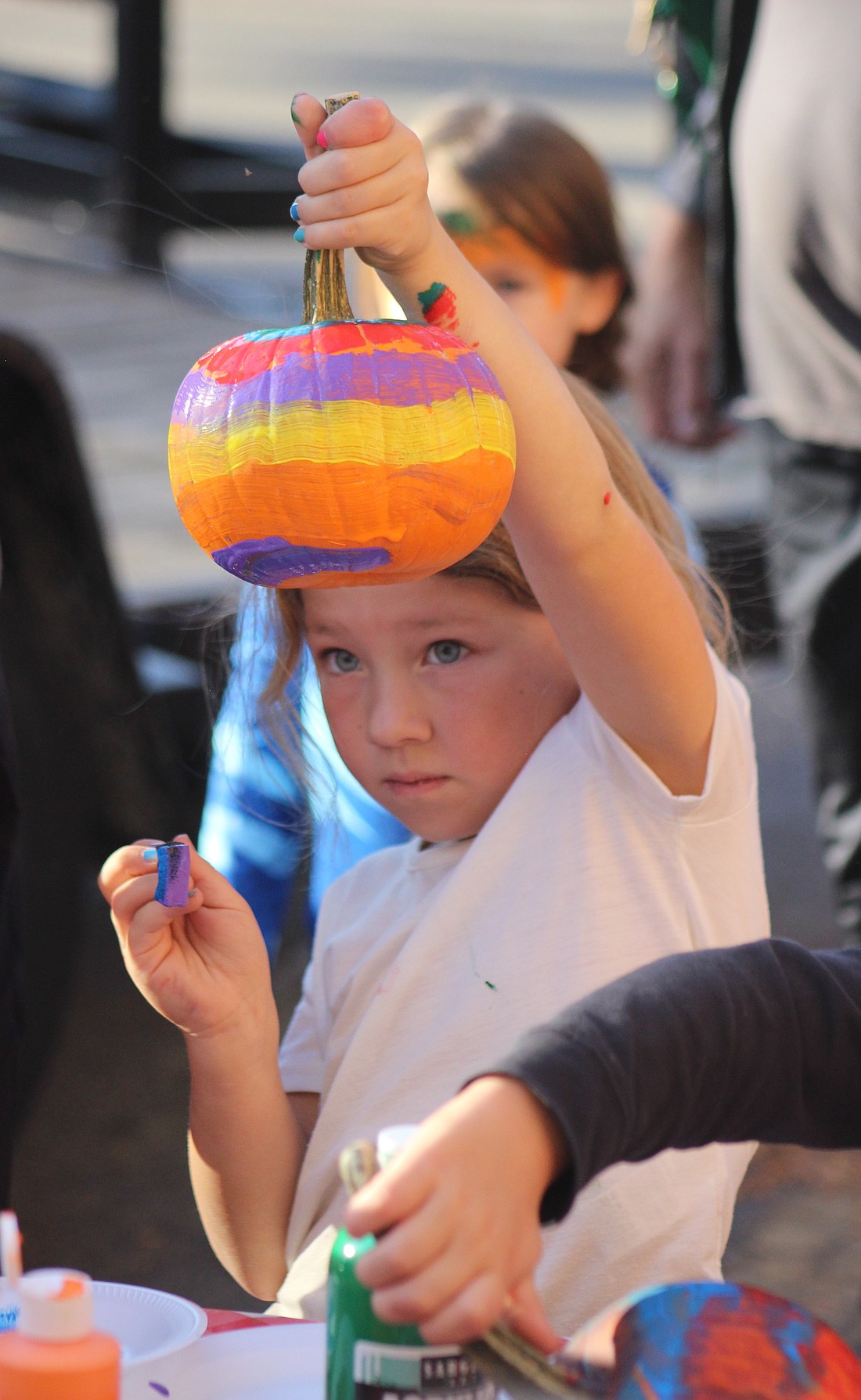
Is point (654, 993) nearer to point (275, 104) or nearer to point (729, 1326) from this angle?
point (729, 1326)

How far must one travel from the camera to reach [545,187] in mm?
2439

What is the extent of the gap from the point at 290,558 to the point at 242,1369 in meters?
0.46

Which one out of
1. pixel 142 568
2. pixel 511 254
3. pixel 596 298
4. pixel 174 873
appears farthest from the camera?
pixel 142 568

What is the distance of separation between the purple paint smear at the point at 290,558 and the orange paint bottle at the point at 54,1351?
368 mm

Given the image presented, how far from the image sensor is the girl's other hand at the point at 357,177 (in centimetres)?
83

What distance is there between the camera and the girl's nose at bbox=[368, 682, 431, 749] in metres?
1.16

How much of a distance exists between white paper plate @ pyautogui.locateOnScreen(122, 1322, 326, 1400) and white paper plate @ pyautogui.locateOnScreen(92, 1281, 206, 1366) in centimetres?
1

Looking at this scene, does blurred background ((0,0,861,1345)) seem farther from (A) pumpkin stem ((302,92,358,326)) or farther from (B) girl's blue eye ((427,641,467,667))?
(A) pumpkin stem ((302,92,358,326))

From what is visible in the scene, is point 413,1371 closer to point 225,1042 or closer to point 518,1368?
point 518,1368

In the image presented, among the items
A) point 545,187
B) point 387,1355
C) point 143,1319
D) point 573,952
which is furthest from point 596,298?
point 387,1355

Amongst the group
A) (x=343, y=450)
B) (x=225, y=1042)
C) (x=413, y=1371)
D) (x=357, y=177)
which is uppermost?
(x=357, y=177)

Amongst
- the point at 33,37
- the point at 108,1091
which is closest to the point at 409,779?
the point at 108,1091

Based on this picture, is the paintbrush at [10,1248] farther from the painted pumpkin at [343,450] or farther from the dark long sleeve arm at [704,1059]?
the painted pumpkin at [343,450]

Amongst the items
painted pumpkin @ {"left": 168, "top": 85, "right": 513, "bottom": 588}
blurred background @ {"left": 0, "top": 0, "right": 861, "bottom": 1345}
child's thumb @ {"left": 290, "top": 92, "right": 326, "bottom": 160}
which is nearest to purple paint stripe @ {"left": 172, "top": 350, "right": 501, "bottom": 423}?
painted pumpkin @ {"left": 168, "top": 85, "right": 513, "bottom": 588}
